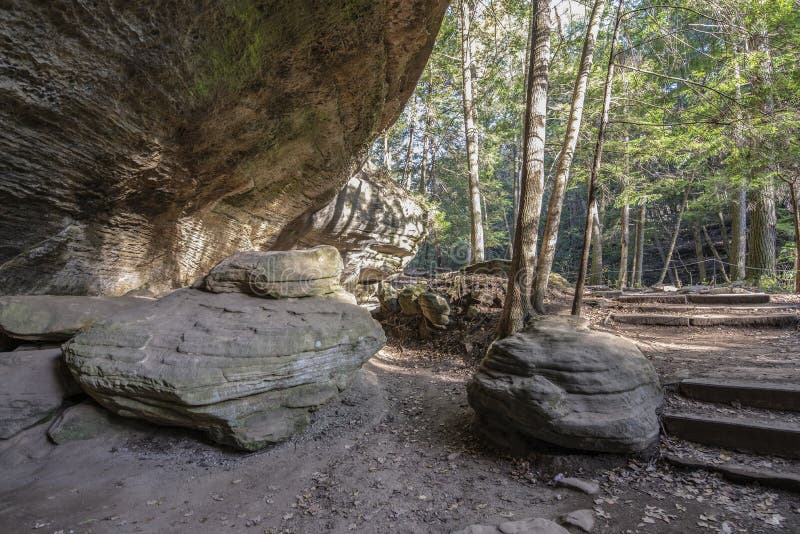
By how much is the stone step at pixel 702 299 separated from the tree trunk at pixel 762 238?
12.6 ft

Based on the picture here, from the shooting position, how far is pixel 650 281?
24.2 m

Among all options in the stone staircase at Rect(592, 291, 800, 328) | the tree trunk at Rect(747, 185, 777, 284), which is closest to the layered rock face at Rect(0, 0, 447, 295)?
the stone staircase at Rect(592, 291, 800, 328)

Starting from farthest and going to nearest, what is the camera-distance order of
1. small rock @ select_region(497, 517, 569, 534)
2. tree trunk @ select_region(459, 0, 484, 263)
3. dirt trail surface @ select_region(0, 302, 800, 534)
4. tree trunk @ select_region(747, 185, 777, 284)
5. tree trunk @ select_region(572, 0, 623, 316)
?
tree trunk @ select_region(459, 0, 484, 263)
tree trunk @ select_region(747, 185, 777, 284)
tree trunk @ select_region(572, 0, 623, 316)
dirt trail surface @ select_region(0, 302, 800, 534)
small rock @ select_region(497, 517, 569, 534)

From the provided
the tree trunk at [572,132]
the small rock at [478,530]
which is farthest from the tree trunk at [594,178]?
the small rock at [478,530]

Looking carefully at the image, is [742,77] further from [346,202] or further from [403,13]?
[346,202]

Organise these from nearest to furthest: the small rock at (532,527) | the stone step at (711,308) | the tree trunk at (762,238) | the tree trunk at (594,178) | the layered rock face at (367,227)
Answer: the small rock at (532,527)
the tree trunk at (594,178)
the stone step at (711,308)
the layered rock face at (367,227)
the tree trunk at (762,238)

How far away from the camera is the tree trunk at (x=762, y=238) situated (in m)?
9.79

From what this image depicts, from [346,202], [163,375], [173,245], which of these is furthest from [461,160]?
[163,375]

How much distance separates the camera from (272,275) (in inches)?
199

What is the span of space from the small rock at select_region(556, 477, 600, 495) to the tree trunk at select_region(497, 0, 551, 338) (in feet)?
9.64

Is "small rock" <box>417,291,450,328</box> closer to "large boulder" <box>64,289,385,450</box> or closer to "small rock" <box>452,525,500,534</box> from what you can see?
"large boulder" <box>64,289,385,450</box>

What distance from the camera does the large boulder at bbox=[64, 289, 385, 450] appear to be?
3.79 meters

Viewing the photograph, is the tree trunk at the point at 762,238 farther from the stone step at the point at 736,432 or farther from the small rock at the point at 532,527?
the small rock at the point at 532,527

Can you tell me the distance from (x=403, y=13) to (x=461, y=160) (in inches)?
392
